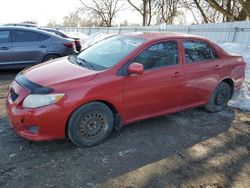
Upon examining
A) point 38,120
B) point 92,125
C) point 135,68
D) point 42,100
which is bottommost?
point 92,125

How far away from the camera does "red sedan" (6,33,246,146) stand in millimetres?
3768

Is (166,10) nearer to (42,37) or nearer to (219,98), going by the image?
(42,37)

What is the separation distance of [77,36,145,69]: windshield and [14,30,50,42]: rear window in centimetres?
396

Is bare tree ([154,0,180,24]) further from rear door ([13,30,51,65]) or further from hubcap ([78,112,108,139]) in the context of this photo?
hubcap ([78,112,108,139])

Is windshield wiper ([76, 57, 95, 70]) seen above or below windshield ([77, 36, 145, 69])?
below

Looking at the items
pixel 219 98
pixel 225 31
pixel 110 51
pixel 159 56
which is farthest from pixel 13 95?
pixel 225 31

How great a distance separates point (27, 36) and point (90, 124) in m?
5.46

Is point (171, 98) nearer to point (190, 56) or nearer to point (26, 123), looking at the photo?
point (190, 56)

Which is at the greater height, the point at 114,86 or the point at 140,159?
the point at 114,86

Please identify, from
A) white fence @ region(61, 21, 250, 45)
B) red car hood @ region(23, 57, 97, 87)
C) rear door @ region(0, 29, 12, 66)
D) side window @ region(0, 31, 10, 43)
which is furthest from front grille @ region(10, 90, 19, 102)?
white fence @ region(61, 21, 250, 45)

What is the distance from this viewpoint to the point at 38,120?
368 cm

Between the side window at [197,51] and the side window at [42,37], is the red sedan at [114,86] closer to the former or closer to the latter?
the side window at [197,51]

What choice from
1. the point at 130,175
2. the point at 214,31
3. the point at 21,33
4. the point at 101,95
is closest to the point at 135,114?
the point at 101,95

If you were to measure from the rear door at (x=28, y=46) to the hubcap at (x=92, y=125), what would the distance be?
200 inches
